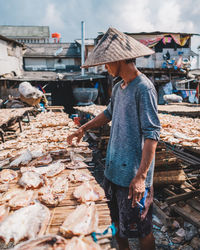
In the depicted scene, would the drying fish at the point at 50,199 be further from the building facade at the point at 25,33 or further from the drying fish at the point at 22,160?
the building facade at the point at 25,33

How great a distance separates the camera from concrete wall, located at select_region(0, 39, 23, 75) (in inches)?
798

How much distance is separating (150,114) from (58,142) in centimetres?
260

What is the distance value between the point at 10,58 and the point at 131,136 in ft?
78.5

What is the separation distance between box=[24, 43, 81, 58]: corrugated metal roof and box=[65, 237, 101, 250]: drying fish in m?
27.3

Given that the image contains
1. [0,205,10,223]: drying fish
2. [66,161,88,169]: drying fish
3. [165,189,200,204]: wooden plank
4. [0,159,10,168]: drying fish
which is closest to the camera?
[0,205,10,223]: drying fish

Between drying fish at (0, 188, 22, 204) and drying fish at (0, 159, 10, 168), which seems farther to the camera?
drying fish at (0, 159, 10, 168)

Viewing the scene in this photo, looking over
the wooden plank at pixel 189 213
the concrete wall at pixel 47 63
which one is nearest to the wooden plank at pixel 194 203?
the wooden plank at pixel 189 213

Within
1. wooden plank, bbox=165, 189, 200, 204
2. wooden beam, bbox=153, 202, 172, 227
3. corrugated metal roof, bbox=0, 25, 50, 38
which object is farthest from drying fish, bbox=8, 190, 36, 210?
corrugated metal roof, bbox=0, 25, 50, 38

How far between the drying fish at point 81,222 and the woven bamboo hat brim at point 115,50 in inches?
51.8

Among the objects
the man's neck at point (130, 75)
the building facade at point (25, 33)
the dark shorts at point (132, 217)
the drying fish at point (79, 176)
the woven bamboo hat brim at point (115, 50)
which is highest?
the building facade at point (25, 33)

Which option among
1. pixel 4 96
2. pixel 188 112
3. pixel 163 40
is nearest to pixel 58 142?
pixel 188 112

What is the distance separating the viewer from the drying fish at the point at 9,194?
1631 millimetres

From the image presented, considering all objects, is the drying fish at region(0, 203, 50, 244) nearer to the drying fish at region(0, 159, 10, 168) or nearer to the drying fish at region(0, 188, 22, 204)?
the drying fish at region(0, 188, 22, 204)

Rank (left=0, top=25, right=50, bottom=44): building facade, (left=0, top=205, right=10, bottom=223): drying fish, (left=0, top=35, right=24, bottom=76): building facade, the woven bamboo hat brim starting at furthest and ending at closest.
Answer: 1. (left=0, top=25, right=50, bottom=44): building facade
2. (left=0, top=35, right=24, bottom=76): building facade
3. the woven bamboo hat brim
4. (left=0, top=205, right=10, bottom=223): drying fish
